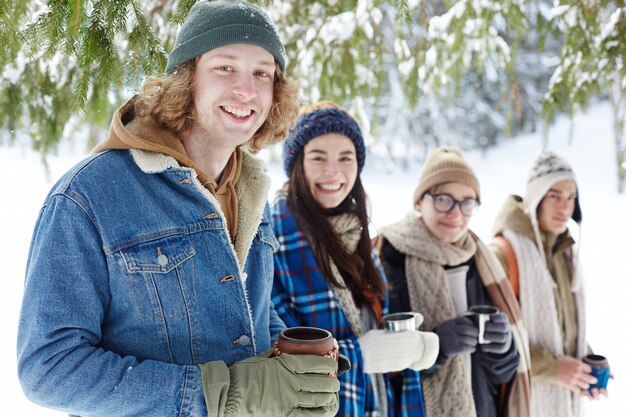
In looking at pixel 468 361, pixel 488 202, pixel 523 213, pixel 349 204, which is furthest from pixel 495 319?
pixel 488 202

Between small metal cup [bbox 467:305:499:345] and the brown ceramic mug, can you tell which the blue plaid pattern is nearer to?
small metal cup [bbox 467:305:499:345]

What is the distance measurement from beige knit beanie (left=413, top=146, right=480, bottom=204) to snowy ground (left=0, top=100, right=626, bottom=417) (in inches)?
16.5

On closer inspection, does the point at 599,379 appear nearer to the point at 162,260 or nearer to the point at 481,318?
the point at 481,318

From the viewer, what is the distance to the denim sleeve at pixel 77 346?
1.19 meters

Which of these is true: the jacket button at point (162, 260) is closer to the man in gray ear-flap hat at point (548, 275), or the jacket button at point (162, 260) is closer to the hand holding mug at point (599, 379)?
the man in gray ear-flap hat at point (548, 275)

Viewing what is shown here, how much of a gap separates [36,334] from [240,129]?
0.73 m

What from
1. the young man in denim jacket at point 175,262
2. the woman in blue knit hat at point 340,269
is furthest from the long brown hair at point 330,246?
the young man in denim jacket at point 175,262

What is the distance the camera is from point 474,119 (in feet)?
63.5

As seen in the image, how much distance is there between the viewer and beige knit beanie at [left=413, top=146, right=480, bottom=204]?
2.88m

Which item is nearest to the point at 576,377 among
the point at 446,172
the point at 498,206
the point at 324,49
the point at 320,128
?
the point at 446,172

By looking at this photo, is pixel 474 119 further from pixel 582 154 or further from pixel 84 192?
pixel 84 192

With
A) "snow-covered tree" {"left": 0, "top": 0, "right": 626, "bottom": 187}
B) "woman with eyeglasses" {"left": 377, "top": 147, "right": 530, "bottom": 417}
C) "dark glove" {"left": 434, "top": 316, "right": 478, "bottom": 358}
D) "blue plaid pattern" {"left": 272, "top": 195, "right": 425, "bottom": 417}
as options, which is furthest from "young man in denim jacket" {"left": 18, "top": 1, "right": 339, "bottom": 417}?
"woman with eyeglasses" {"left": 377, "top": 147, "right": 530, "bottom": 417}

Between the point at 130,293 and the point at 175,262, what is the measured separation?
132 mm

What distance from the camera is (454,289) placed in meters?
2.86
